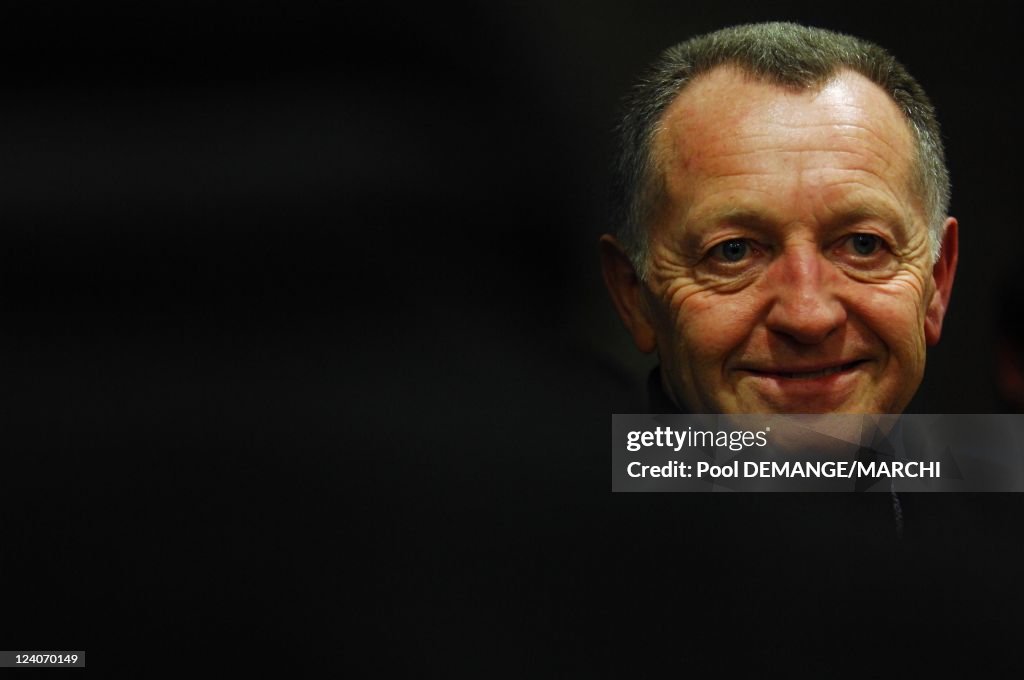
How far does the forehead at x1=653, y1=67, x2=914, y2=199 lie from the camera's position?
5.72 ft

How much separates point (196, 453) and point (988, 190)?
1278 millimetres

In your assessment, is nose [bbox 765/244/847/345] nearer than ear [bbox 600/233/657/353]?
Yes

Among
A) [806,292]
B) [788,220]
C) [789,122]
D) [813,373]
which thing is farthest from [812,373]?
[789,122]

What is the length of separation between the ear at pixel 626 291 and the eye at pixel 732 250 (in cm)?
14

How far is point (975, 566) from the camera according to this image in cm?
185

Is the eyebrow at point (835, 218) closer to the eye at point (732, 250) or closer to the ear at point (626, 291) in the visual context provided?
the eye at point (732, 250)

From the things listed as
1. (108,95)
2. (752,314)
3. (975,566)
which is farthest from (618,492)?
(108,95)

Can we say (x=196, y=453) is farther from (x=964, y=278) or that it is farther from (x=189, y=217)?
(x=964, y=278)

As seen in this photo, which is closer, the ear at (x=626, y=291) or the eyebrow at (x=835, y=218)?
the eyebrow at (x=835, y=218)

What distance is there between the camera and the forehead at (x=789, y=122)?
1.74 m

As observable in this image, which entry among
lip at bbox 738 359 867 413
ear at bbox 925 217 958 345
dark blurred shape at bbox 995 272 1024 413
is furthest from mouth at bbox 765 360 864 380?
dark blurred shape at bbox 995 272 1024 413

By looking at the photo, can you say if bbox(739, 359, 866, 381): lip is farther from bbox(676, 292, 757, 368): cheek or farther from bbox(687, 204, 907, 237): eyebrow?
bbox(687, 204, 907, 237): eyebrow

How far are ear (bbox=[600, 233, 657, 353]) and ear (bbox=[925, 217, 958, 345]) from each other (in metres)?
0.41

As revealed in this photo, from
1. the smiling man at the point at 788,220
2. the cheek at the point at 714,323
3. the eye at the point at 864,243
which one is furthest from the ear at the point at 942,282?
the cheek at the point at 714,323
